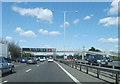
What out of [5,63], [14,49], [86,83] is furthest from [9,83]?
[14,49]

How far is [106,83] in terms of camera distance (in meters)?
16.3

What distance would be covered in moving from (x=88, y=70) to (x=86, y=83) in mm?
10661

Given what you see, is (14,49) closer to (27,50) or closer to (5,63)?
(27,50)

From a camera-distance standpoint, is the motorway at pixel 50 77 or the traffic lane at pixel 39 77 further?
the traffic lane at pixel 39 77

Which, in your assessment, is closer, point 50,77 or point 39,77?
point 39,77

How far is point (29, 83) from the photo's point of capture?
16234mm

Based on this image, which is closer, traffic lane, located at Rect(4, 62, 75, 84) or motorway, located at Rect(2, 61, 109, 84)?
motorway, located at Rect(2, 61, 109, 84)

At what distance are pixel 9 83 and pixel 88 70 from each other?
40.1ft

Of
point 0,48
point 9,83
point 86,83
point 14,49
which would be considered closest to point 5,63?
point 9,83

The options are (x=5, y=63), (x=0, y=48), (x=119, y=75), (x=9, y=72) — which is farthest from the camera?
(x=0, y=48)

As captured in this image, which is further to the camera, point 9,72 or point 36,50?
point 36,50

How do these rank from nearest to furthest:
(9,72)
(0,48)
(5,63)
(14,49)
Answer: (5,63)
(9,72)
(0,48)
(14,49)

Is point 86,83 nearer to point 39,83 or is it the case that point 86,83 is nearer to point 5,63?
point 39,83

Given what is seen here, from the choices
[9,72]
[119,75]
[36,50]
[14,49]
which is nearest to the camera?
[119,75]
